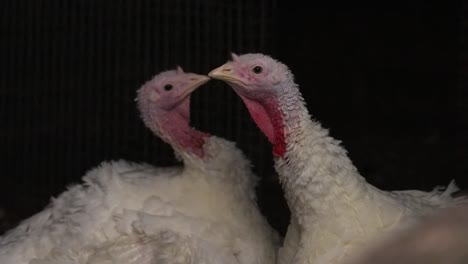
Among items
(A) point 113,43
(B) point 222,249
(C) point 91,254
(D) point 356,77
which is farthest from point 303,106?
(D) point 356,77

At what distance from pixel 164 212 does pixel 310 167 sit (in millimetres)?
776

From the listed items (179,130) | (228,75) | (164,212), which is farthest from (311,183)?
(179,130)

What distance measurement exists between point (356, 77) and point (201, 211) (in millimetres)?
3258

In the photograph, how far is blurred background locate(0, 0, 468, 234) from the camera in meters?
4.30

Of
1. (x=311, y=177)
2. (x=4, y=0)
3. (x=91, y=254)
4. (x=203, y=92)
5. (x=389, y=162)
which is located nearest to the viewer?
(x=311, y=177)

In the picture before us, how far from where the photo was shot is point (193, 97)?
4.32m

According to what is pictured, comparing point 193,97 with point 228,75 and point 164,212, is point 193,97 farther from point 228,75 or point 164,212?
point 228,75

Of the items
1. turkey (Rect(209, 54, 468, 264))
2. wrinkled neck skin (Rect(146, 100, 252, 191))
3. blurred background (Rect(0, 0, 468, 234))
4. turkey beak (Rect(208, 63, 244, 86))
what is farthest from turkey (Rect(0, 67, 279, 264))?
blurred background (Rect(0, 0, 468, 234))

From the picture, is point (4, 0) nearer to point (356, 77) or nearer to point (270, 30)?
point (270, 30)

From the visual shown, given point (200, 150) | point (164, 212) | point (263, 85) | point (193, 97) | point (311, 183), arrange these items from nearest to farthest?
point (311, 183) < point (263, 85) < point (164, 212) < point (200, 150) < point (193, 97)

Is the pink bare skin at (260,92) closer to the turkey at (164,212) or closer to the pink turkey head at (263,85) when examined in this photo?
the pink turkey head at (263,85)

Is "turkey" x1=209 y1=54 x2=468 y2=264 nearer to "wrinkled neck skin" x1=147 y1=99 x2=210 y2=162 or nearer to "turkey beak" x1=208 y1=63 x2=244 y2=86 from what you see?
"turkey beak" x1=208 y1=63 x2=244 y2=86

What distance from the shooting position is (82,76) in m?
4.58

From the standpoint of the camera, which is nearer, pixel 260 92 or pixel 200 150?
pixel 260 92
